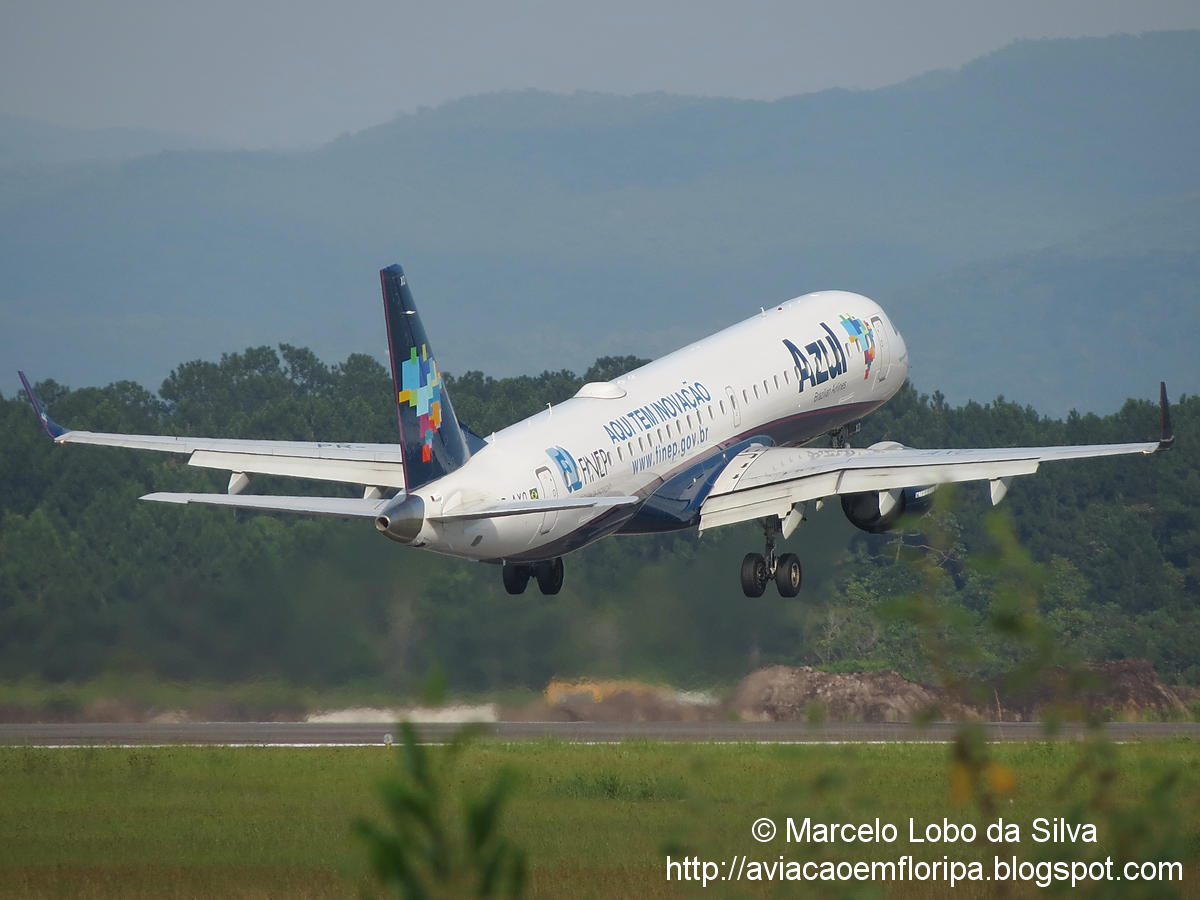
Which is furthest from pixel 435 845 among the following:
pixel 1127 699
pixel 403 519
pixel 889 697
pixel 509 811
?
Answer: pixel 1127 699

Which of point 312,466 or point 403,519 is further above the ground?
point 312,466

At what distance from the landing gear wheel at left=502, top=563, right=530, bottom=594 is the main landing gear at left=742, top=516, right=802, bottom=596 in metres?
5.45

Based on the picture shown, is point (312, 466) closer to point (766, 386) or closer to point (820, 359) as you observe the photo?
point (766, 386)

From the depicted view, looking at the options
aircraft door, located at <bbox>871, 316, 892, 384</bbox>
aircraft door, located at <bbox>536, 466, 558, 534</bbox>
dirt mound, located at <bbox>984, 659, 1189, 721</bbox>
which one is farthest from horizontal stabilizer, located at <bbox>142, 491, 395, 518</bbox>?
dirt mound, located at <bbox>984, 659, 1189, 721</bbox>

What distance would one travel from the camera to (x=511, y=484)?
33.0 metres

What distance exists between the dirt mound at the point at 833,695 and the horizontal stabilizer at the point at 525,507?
21.1 m

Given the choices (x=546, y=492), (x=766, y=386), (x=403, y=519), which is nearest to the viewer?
(x=403, y=519)

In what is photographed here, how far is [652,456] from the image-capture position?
38.8m

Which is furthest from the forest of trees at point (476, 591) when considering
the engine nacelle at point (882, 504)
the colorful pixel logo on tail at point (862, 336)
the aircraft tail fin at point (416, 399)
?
the aircraft tail fin at point (416, 399)

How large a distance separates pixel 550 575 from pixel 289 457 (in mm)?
6757

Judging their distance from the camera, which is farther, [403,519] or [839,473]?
[839,473]

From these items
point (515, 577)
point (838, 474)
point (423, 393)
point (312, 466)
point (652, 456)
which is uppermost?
point (423, 393)

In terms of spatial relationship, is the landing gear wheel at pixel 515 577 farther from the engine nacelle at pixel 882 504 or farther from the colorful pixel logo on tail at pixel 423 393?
the colorful pixel logo on tail at pixel 423 393

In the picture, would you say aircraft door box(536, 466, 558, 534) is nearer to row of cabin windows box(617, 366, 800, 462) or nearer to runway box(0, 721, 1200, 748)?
row of cabin windows box(617, 366, 800, 462)
